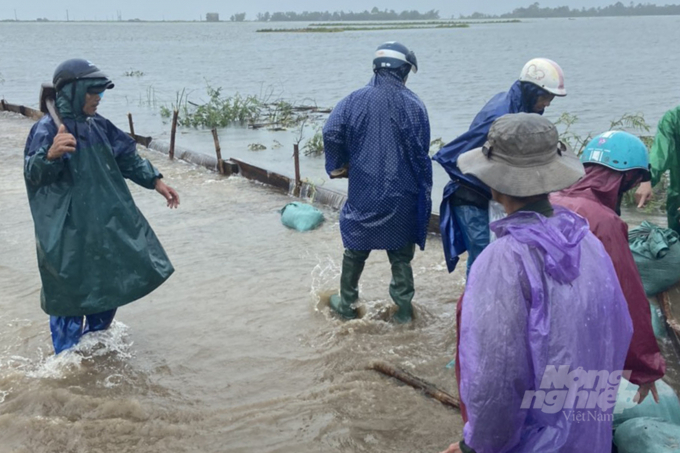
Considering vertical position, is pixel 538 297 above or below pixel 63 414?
above

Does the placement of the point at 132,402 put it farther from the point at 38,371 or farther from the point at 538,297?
the point at 538,297

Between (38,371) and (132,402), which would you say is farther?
(38,371)

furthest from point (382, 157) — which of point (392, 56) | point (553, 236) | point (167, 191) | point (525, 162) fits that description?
point (553, 236)

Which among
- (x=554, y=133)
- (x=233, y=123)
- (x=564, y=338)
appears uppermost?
(x=554, y=133)

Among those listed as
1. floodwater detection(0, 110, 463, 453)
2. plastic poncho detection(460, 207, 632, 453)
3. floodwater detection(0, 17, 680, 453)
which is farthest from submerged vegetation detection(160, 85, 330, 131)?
plastic poncho detection(460, 207, 632, 453)

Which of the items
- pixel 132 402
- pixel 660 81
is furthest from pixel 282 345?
pixel 660 81

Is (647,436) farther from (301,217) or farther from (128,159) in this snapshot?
(301,217)

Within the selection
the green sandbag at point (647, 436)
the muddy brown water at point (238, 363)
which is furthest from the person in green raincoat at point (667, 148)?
the green sandbag at point (647, 436)

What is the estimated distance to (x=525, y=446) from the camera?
1967mm

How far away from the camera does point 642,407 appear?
321 cm

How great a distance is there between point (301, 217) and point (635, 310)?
5.80 metres

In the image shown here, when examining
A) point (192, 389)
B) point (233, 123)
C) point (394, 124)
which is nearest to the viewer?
point (192, 389)

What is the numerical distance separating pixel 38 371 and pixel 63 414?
2.01 feet

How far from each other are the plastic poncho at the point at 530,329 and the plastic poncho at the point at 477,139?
7.06ft
